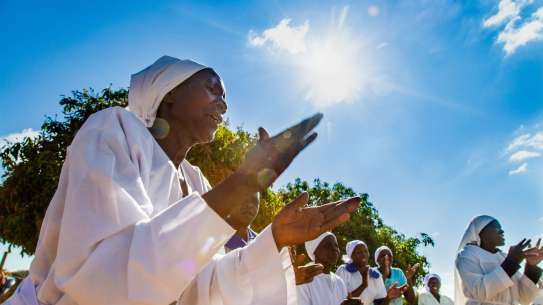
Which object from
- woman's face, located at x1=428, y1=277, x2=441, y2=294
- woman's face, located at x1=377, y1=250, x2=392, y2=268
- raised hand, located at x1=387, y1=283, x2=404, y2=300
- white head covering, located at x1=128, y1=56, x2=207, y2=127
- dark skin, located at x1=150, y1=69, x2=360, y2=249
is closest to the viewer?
dark skin, located at x1=150, y1=69, x2=360, y2=249

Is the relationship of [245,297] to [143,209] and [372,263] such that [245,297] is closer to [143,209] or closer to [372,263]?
[143,209]

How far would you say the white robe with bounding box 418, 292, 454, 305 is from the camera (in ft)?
35.6

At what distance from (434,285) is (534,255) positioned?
17.9ft

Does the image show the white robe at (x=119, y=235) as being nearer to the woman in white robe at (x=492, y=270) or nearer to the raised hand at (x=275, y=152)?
the raised hand at (x=275, y=152)

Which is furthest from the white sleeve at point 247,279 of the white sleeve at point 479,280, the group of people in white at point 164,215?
the white sleeve at point 479,280

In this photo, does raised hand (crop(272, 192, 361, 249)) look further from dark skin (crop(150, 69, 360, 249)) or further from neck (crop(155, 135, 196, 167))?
neck (crop(155, 135, 196, 167))

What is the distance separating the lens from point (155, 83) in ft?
8.00

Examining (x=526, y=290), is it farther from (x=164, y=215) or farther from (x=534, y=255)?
(x=164, y=215)

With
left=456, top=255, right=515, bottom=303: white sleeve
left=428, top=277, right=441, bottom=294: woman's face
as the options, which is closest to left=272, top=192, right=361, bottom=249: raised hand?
left=456, top=255, right=515, bottom=303: white sleeve

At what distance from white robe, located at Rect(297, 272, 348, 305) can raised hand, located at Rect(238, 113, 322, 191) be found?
5.09 meters


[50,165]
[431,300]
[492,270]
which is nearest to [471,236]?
[492,270]

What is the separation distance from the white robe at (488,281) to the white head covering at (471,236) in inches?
10.0

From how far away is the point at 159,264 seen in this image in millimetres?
1330

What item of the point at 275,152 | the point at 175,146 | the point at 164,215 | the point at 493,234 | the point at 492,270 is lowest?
the point at 492,270
